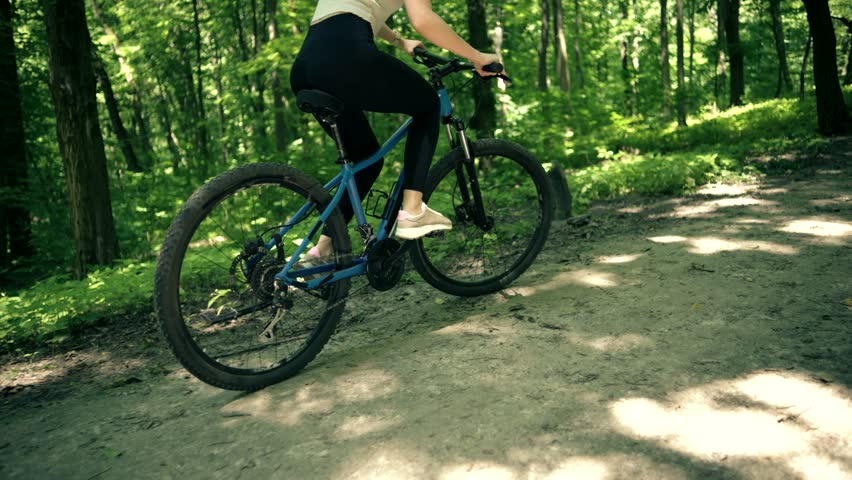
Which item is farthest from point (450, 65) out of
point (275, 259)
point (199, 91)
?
point (199, 91)

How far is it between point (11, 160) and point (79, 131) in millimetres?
2980

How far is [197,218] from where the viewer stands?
2631 millimetres

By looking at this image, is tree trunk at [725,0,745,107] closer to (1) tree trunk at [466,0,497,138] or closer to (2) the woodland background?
(2) the woodland background

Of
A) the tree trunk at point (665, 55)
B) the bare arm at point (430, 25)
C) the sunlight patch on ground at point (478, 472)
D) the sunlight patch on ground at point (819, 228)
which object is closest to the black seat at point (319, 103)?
the bare arm at point (430, 25)

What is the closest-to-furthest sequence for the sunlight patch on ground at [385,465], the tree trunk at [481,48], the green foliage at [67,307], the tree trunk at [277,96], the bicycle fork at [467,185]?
the sunlight patch on ground at [385,465] < the bicycle fork at [467,185] < the green foliage at [67,307] < the tree trunk at [481,48] < the tree trunk at [277,96]

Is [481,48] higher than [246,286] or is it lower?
higher

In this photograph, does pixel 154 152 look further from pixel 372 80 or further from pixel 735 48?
pixel 735 48

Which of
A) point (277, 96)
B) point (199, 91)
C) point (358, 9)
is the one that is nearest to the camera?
point (358, 9)

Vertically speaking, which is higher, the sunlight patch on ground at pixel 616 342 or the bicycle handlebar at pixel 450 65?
the bicycle handlebar at pixel 450 65

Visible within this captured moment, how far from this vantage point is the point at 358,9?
298cm

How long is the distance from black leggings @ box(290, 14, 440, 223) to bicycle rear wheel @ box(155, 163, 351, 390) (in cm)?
36

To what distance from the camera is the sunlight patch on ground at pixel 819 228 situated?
4391 mm

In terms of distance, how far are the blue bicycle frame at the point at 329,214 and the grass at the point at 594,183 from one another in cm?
260

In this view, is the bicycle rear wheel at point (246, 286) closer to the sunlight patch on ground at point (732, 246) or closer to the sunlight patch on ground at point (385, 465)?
the sunlight patch on ground at point (385, 465)
